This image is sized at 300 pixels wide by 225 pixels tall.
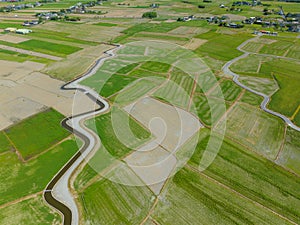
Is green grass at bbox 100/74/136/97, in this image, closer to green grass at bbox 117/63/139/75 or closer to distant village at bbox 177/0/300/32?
green grass at bbox 117/63/139/75

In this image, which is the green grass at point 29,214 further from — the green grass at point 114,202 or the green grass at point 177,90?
the green grass at point 177,90

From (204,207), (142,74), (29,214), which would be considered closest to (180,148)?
(204,207)

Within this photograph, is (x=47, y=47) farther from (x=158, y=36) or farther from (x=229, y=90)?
(x=229, y=90)

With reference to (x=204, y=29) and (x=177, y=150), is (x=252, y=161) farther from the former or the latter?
(x=204, y=29)

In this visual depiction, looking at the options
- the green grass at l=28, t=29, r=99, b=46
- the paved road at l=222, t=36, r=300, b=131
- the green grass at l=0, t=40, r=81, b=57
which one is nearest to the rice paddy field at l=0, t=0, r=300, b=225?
the green grass at l=0, t=40, r=81, b=57

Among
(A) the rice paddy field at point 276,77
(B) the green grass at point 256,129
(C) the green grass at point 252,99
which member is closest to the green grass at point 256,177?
(B) the green grass at point 256,129
